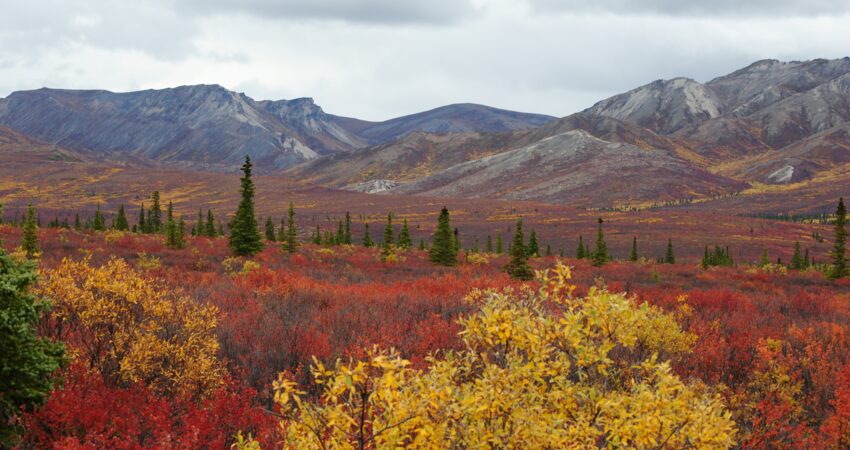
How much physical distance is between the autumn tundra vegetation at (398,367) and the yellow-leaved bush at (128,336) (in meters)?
0.03

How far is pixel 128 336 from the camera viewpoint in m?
6.78

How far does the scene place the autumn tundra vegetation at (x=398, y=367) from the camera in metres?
3.09

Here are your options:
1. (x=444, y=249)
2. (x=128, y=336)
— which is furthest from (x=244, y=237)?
(x=128, y=336)

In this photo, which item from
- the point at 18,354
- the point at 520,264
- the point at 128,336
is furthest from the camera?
the point at 520,264

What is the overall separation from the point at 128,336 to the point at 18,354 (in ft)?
6.23

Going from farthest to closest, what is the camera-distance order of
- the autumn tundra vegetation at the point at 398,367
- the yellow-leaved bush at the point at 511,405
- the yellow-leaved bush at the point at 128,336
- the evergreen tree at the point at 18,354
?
the yellow-leaved bush at the point at 128,336 < the evergreen tree at the point at 18,354 < the autumn tundra vegetation at the point at 398,367 < the yellow-leaved bush at the point at 511,405

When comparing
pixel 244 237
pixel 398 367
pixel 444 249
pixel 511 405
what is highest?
pixel 398 367

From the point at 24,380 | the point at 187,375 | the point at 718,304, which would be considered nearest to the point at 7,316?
the point at 24,380

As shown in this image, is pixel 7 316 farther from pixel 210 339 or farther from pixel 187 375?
pixel 210 339

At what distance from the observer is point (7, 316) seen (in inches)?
186

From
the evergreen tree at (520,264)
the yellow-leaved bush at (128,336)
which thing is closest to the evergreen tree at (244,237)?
the evergreen tree at (520,264)

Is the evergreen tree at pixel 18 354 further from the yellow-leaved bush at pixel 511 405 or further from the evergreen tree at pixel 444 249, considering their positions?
the evergreen tree at pixel 444 249

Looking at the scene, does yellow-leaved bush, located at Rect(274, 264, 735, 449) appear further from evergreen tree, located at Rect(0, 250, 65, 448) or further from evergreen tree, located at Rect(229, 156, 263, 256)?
evergreen tree, located at Rect(229, 156, 263, 256)

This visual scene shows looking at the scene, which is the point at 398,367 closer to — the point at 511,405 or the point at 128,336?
the point at 511,405
